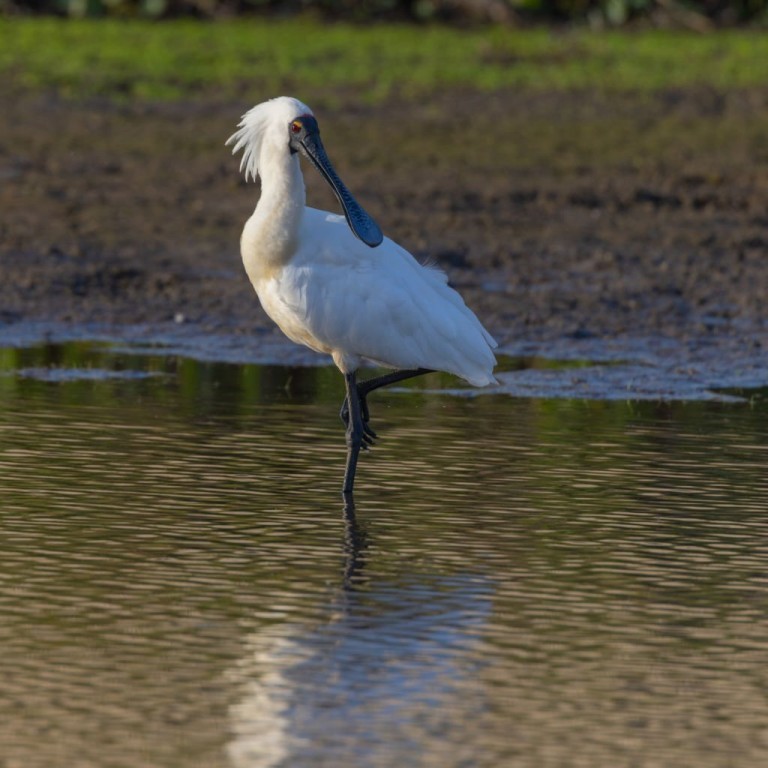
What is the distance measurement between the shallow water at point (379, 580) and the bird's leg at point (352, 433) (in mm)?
137

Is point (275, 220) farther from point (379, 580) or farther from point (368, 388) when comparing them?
point (379, 580)

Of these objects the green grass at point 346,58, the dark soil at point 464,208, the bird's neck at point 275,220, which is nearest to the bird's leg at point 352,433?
the bird's neck at point 275,220

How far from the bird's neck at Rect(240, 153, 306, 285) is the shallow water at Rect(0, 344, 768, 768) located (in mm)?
797

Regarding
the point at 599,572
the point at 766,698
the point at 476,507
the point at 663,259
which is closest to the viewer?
the point at 766,698

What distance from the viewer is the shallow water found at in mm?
5242

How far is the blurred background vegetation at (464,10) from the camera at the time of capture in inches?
966

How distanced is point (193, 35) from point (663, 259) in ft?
34.7

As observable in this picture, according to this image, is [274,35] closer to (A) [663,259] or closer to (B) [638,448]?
(A) [663,259]

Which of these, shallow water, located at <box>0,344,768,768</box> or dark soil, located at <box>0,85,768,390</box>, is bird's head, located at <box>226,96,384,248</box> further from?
dark soil, located at <box>0,85,768,390</box>

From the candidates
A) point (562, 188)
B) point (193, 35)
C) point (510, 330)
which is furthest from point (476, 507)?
point (193, 35)

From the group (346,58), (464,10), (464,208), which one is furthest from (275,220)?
(464,10)

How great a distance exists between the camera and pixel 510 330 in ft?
39.4

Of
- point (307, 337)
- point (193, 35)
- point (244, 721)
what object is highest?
point (193, 35)

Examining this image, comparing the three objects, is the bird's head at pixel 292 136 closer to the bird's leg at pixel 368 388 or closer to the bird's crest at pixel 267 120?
the bird's crest at pixel 267 120
